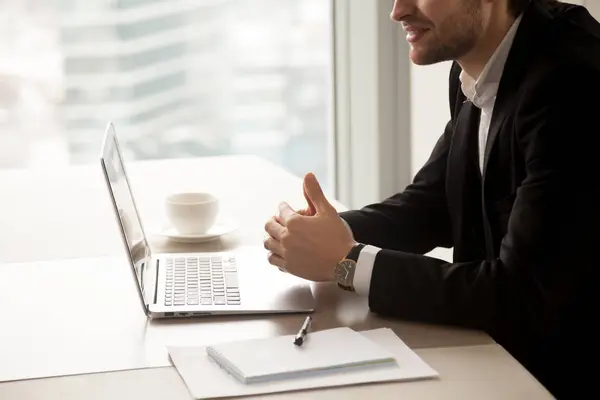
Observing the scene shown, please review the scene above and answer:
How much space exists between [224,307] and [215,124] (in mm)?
2238

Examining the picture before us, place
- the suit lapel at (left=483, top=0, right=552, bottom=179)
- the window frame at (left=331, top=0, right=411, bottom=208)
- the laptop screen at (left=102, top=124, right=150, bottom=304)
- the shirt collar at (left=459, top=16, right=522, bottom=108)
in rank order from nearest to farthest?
the laptop screen at (left=102, top=124, right=150, bottom=304), the suit lapel at (left=483, top=0, right=552, bottom=179), the shirt collar at (left=459, top=16, right=522, bottom=108), the window frame at (left=331, top=0, right=411, bottom=208)

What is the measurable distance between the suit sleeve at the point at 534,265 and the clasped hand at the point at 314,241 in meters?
0.09

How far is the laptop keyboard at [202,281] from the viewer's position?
1.46 meters

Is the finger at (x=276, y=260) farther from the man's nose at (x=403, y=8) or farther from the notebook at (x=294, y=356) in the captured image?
the man's nose at (x=403, y=8)

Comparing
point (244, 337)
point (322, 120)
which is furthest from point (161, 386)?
point (322, 120)

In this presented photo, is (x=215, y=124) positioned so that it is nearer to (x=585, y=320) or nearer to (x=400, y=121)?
(x=400, y=121)

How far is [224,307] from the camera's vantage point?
1426mm

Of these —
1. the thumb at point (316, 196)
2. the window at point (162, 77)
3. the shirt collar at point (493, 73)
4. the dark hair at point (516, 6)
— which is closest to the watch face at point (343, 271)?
the thumb at point (316, 196)

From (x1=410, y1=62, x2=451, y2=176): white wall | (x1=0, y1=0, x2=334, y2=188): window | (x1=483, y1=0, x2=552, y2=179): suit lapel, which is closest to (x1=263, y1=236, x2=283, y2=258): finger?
(x1=483, y1=0, x2=552, y2=179): suit lapel

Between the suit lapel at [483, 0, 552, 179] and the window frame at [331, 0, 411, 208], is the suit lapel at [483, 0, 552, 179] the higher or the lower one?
the higher one

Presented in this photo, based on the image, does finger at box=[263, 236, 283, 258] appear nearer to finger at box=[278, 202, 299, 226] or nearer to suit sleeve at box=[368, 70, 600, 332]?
finger at box=[278, 202, 299, 226]

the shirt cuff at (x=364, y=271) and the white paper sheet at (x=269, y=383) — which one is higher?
the shirt cuff at (x=364, y=271)

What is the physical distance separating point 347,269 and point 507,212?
11.7 inches

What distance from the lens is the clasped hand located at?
147 cm
